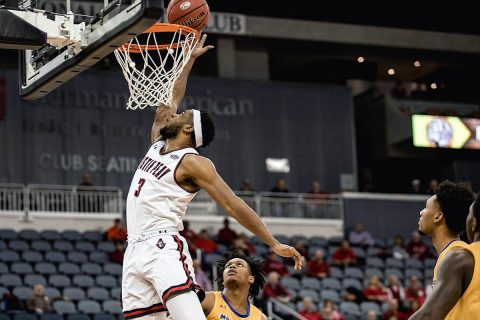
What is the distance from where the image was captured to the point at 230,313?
27.2 ft

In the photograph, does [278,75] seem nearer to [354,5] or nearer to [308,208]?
[354,5]

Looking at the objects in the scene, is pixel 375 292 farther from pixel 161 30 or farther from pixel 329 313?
pixel 161 30

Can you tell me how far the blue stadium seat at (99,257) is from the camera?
19.4 meters

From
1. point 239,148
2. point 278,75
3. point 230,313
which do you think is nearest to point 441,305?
point 230,313

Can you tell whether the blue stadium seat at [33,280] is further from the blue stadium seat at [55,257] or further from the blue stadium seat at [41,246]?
the blue stadium seat at [41,246]

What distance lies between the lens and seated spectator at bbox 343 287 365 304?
19.5 m

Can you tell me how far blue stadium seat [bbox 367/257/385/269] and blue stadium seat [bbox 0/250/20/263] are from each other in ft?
24.0

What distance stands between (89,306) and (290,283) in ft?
13.5

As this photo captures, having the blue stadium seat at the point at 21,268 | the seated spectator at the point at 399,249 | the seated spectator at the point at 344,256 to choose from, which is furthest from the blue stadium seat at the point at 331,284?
the blue stadium seat at the point at 21,268

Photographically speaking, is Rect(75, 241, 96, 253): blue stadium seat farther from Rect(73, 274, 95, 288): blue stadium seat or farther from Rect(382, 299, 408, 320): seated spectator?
Rect(382, 299, 408, 320): seated spectator

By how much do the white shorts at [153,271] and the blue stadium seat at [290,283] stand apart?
42.3ft

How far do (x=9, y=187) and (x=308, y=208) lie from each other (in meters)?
6.84

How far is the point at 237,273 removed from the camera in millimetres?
8578

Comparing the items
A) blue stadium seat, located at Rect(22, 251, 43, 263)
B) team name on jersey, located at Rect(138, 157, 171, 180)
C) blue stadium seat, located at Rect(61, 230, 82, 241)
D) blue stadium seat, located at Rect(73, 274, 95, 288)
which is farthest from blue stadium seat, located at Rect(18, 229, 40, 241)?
team name on jersey, located at Rect(138, 157, 171, 180)
